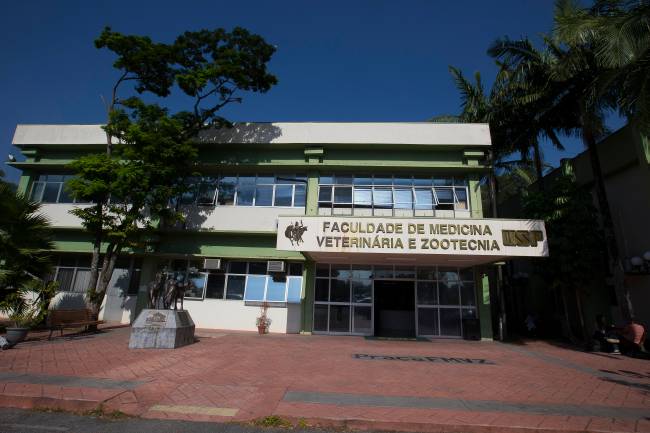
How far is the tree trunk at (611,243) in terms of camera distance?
37.1 ft

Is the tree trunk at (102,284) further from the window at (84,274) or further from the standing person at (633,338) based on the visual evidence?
the standing person at (633,338)

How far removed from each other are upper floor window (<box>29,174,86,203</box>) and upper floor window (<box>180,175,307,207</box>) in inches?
250

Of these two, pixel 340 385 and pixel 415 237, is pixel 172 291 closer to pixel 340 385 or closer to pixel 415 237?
pixel 340 385

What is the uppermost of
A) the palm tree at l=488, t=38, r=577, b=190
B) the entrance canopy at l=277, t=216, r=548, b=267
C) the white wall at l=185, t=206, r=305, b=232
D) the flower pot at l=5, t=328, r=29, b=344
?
the palm tree at l=488, t=38, r=577, b=190

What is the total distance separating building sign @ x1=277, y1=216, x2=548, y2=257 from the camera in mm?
11383

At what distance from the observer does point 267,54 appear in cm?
1515

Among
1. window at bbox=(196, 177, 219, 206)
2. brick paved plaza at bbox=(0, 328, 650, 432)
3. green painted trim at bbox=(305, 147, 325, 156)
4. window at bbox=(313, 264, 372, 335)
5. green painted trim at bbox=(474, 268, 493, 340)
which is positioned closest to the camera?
brick paved plaza at bbox=(0, 328, 650, 432)

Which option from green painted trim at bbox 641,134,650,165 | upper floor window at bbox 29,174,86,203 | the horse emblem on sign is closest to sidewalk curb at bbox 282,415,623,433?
the horse emblem on sign

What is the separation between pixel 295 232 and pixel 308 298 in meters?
3.70

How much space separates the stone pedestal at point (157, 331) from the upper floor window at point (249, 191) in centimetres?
676

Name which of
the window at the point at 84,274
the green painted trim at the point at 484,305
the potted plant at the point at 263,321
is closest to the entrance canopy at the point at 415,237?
the green painted trim at the point at 484,305

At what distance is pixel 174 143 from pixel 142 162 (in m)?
1.53

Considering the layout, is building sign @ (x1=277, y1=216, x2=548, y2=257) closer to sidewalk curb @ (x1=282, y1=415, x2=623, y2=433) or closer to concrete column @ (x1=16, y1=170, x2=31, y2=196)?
sidewalk curb @ (x1=282, y1=415, x2=623, y2=433)

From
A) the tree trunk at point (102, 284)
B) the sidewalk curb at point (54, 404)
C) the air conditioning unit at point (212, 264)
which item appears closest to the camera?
the sidewalk curb at point (54, 404)
